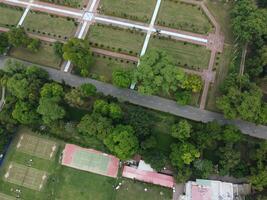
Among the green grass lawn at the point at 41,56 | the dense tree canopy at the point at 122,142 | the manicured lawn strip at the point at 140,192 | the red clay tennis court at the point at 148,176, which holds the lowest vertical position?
the manicured lawn strip at the point at 140,192

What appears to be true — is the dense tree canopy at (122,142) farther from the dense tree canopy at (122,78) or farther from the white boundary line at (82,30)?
the white boundary line at (82,30)

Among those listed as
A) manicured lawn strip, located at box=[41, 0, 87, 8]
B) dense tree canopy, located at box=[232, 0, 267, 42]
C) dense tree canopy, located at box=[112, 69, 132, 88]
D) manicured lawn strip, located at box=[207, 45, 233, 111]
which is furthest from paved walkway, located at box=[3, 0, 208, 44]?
dense tree canopy, located at box=[112, 69, 132, 88]

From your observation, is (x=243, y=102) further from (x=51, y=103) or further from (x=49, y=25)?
(x=49, y=25)

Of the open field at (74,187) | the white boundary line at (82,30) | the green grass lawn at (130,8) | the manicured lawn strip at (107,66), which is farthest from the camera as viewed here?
the green grass lawn at (130,8)

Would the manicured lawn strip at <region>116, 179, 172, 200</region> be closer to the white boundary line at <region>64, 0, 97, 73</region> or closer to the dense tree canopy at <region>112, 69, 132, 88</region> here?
the dense tree canopy at <region>112, 69, 132, 88</region>

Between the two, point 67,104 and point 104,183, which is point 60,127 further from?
point 104,183

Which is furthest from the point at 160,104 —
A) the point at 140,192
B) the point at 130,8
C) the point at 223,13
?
the point at 223,13

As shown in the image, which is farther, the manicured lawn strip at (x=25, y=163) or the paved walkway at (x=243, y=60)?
the paved walkway at (x=243, y=60)

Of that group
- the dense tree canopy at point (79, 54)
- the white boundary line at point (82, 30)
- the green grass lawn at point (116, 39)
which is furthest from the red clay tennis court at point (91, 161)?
the green grass lawn at point (116, 39)
